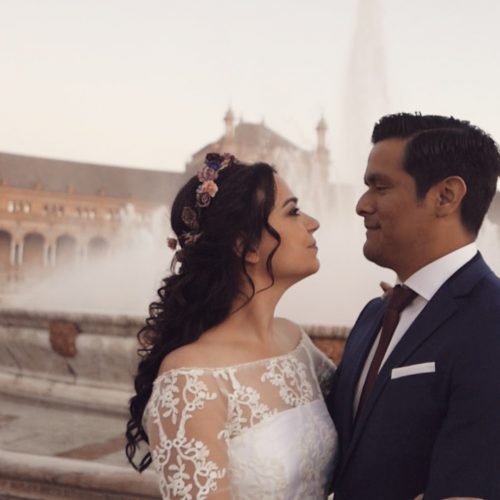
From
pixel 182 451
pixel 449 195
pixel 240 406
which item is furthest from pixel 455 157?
pixel 182 451

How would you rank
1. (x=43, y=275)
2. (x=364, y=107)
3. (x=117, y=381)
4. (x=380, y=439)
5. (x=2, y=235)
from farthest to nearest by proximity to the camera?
(x=2, y=235), (x=43, y=275), (x=364, y=107), (x=117, y=381), (x=380, y=439)

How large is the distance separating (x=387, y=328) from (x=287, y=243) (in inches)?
13.7

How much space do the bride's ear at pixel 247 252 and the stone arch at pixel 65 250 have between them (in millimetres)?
65427

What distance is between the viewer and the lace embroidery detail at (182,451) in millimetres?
1564

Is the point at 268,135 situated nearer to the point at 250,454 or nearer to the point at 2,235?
the point at 2,235

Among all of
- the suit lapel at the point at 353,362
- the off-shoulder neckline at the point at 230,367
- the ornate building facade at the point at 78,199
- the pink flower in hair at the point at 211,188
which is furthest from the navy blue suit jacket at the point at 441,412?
the ornate building facade at the point at 78,199

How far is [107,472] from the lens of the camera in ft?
10.5

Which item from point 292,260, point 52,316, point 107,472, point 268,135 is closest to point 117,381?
point 52,316

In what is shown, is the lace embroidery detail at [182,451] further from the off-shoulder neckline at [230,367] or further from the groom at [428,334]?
the groom at [428,334]

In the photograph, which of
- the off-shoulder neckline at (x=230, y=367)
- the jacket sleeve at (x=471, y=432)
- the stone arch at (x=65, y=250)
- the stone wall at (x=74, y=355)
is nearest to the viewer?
the jacket sleeve at (x=471, y=432)

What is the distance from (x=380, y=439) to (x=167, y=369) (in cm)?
52

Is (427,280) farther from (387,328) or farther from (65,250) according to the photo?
(65,250)

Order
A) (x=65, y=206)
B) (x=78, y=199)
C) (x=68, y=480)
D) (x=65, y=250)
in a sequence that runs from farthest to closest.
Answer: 1. (x=78, y=199)
2. (x=65, y=206)
3. (x=65, y=250)
4. (x=68, y=480)

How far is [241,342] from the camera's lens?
1.87m
